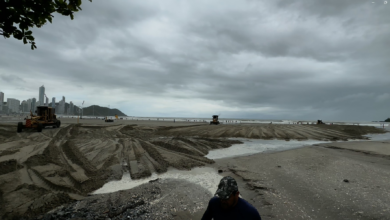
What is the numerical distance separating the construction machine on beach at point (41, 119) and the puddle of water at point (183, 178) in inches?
812

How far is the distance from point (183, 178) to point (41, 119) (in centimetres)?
2541

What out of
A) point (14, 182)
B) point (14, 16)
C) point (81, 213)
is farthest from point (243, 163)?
point (14, 16)

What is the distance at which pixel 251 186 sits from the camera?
6984mm

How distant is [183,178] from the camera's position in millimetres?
7867

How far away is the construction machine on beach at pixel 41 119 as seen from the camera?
22561 mm

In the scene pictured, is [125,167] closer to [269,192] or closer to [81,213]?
[81,213]

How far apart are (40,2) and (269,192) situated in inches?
284

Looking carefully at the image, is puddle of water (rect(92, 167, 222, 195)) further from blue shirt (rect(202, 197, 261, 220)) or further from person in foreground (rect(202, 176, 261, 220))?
person in foreground (rect(202, 176, 261, 220))

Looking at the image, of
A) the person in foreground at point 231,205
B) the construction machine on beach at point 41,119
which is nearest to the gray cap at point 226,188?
the person in foreground at point 231,205

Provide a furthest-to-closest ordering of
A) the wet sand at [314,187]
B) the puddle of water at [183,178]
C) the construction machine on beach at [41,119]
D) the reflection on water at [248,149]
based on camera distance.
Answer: the construction machine on beach at [41,119] < the reflection on water at [248,149] < the puddle of water at [183,178] < the wet sand at [314,187]

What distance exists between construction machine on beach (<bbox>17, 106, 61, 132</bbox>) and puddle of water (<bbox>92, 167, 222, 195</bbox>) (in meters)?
20.6

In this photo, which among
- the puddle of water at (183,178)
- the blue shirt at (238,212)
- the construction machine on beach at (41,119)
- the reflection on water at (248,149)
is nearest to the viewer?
the blue shirt at (238,212)

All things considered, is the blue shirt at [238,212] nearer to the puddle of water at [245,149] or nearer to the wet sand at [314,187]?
the wet sand at [314,187]

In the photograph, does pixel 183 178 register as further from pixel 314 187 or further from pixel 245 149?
pixel 245 149
